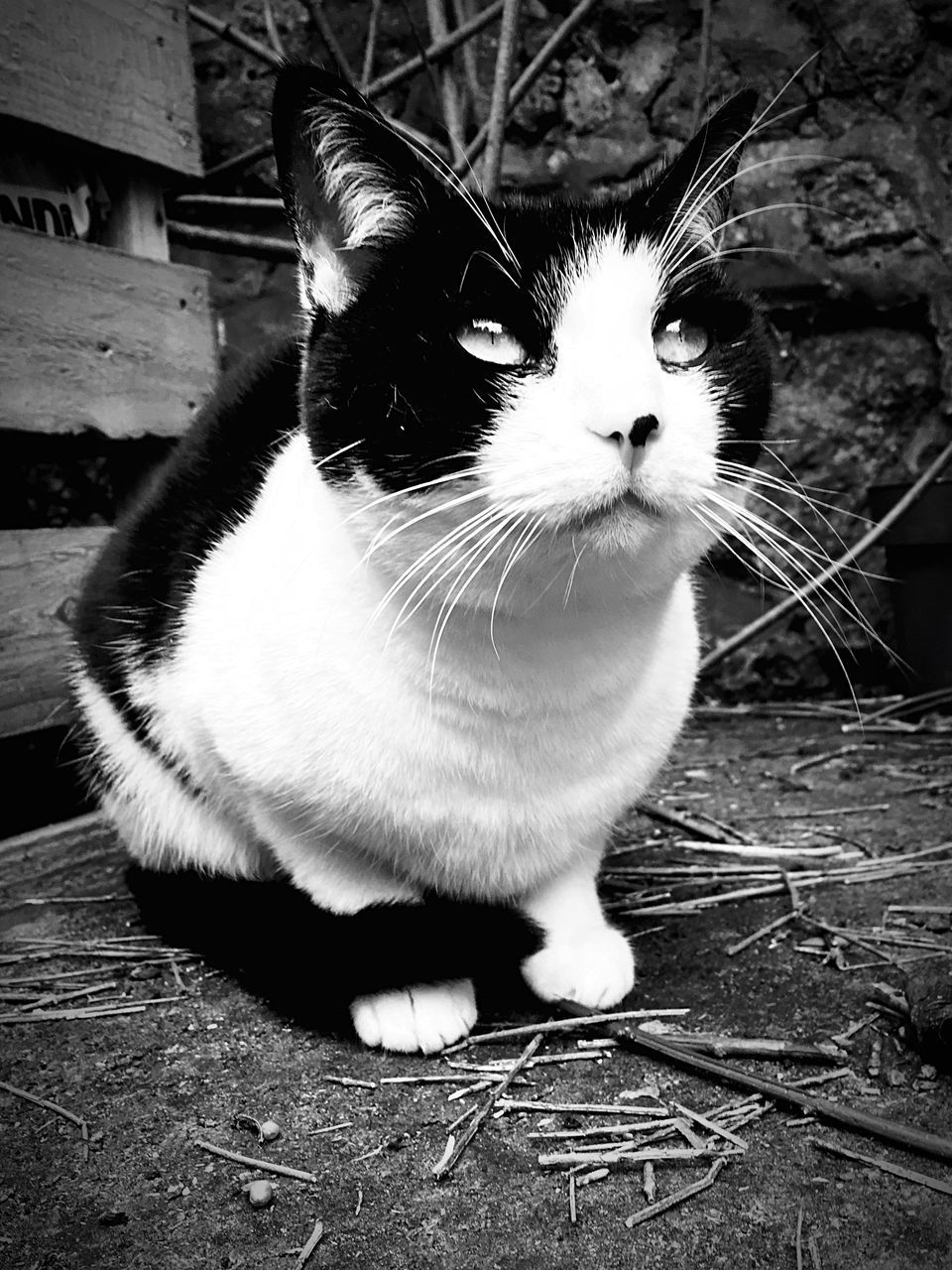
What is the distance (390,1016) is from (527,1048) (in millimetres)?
129

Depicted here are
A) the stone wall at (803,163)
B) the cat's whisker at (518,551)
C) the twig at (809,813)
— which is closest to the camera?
the cat's whisker at (518,551)

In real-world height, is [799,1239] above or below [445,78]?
below

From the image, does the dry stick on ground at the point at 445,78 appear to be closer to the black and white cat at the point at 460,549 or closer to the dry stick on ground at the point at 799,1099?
the black and white cat at the point at 460,549

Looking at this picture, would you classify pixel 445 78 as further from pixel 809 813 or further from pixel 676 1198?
pixel 676 1198

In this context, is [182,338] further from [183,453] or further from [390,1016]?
[390,1016]

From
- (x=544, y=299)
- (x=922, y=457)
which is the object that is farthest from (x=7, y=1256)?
(x=922, y=457)

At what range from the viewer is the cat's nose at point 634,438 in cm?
73

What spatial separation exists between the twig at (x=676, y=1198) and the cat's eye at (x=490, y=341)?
2.03 feet

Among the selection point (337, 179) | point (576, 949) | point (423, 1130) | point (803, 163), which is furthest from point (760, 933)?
point (803, 163)

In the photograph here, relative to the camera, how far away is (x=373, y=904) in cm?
99

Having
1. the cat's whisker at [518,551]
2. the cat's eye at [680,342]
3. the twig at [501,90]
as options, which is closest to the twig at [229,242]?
the twig at [501,90]

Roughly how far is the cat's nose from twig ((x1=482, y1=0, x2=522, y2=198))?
0.76 metres

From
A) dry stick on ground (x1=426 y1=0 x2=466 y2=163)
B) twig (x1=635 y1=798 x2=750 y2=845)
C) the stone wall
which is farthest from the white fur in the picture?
the stone wall

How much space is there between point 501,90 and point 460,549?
3.10ft
